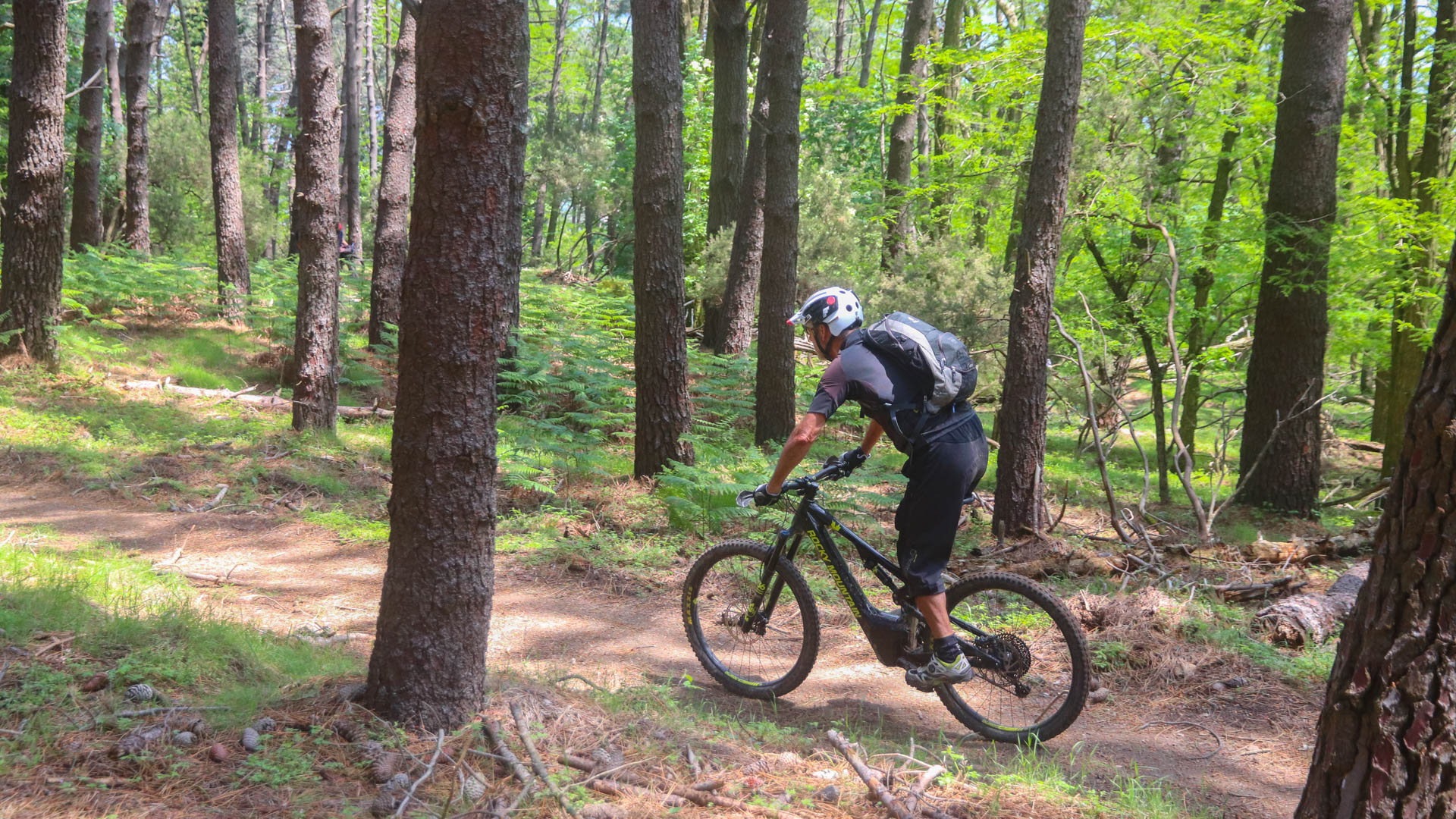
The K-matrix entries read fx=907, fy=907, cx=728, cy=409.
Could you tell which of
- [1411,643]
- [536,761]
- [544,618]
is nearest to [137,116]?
[544,618]

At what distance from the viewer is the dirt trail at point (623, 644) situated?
15.3ft

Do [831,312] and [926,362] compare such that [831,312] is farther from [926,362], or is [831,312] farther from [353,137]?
[353,137]

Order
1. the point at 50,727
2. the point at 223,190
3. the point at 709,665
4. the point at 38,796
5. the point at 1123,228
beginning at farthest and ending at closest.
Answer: the point at 223,190, the point at 1123,228, the point at 709,665, the point at 50,727, the point at 38,796

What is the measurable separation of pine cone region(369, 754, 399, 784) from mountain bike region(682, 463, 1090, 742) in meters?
2.19

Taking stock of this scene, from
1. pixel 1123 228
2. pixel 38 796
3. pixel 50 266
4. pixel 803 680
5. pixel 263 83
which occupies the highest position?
pixel 263 83

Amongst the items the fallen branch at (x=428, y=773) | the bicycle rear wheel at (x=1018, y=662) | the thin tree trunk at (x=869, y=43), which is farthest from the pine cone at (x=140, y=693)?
the thin tree trunk at (x=869, y=43)

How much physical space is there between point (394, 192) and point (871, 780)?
1282 centimetres

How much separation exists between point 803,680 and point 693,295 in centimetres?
1072

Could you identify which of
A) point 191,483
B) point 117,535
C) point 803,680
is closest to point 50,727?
point 803,680

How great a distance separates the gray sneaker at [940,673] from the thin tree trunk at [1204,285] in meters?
9.73

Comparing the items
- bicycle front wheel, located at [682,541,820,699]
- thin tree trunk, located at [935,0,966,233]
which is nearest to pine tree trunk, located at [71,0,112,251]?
thin tree trunk, located at [935,0,966,233]

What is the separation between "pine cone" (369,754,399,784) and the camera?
3.25m

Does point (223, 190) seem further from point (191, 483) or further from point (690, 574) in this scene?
point (690, 574)

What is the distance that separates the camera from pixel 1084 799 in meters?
3.80
